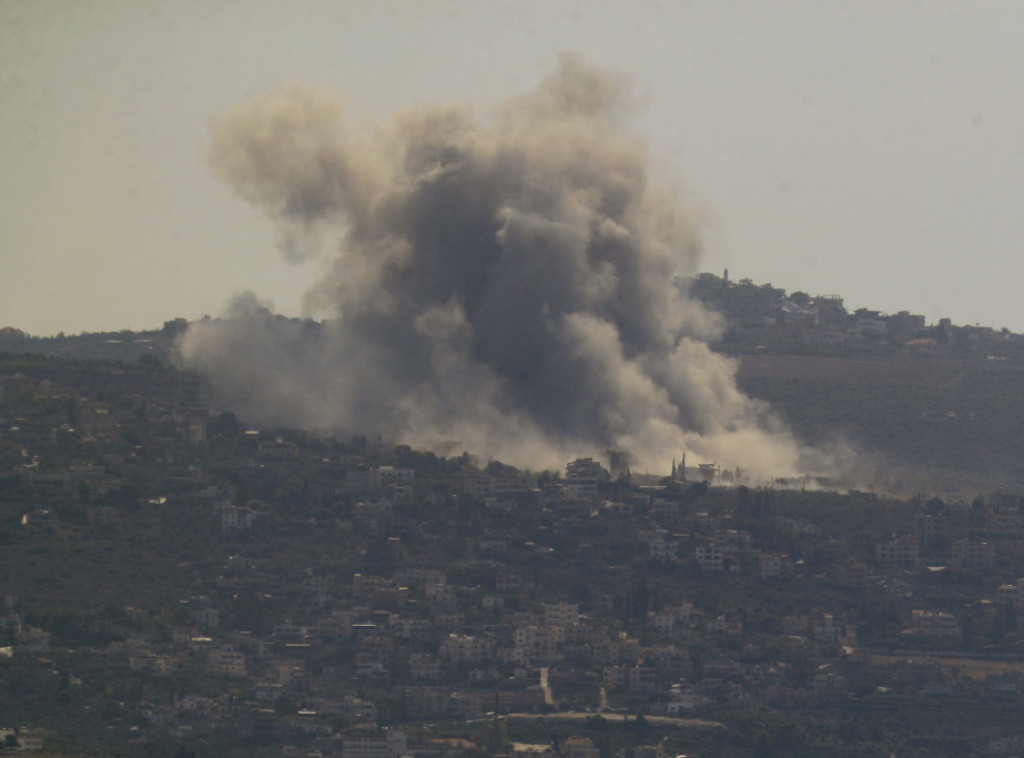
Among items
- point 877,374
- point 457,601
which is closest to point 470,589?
point 457,601

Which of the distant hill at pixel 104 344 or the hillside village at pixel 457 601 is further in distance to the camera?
the distant hill at pixel 104 344

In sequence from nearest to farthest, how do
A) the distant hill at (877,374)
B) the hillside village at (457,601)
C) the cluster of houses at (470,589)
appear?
the hillside village at (457,601) → the cluster of houses at (470,589) → the distant hill at (877,374)

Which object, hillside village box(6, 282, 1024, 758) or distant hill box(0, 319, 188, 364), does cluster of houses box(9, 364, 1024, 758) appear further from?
distant hill box(0, 319, 188, 364)

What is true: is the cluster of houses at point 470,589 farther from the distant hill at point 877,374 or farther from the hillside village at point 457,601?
the distant hill at point 877,374

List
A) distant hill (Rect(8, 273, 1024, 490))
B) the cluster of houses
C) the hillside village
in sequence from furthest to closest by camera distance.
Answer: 1. distant hill (Rect(8, 273, 1024, 490))
2. the cluster of houses
3. the hillside village

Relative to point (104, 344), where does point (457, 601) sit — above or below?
below

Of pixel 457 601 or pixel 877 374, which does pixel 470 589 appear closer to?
pixel 457 601

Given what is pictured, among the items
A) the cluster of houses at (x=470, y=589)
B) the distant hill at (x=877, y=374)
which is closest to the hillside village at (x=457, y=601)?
the cluster of houses at (x=470, y=589)

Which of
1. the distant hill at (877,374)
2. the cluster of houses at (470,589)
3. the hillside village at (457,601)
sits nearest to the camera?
the hillside village at (457,601)

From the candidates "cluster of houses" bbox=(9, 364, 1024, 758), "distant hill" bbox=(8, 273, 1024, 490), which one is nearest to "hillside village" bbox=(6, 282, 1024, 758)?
"cluster of houses" bbox=(9, 364, 1024, 758)

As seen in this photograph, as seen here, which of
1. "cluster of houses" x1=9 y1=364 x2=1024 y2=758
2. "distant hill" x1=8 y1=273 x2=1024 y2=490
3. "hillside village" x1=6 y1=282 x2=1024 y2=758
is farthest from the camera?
"distant hill" x1=8 y1=273 x2=1024 y2=490
